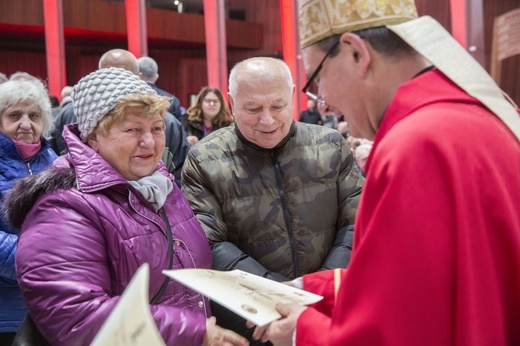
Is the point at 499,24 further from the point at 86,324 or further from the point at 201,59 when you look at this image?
the point at 201,59

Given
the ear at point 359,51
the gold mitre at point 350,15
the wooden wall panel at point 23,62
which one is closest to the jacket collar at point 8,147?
the gold mitre at point 350,15

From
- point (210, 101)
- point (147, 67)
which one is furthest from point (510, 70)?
point (147, 67)

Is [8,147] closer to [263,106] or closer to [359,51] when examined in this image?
[263,106]

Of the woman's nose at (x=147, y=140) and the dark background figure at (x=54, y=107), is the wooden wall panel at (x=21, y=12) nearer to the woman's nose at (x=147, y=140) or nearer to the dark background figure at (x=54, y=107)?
the dark background figure at (x=54, y=107)

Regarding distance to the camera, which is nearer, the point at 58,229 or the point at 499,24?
the point at 58,229

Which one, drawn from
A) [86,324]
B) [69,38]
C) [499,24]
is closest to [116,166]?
[86,324]

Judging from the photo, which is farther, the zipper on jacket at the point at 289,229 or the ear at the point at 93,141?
the zipper on jacket at the point at 289,229

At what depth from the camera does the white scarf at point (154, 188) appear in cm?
172

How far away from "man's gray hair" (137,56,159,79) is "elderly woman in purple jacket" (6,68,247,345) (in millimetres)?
2568

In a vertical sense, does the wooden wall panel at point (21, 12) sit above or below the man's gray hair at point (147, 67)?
above

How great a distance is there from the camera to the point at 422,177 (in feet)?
3.10

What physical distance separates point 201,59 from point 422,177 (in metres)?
15.1

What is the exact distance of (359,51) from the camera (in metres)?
1.15

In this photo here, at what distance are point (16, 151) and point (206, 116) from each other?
2.65m
